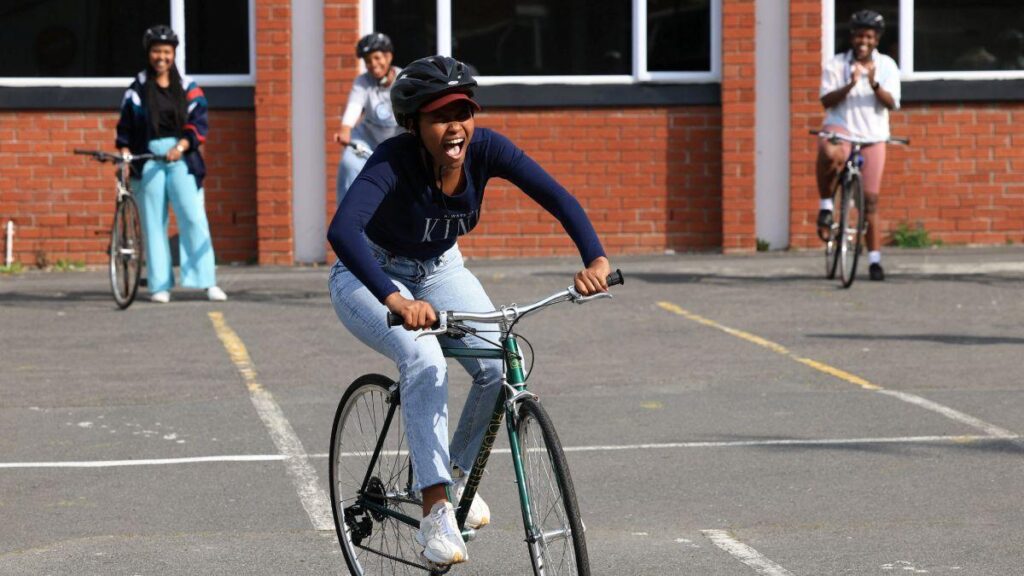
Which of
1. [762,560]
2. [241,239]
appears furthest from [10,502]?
[241,239]

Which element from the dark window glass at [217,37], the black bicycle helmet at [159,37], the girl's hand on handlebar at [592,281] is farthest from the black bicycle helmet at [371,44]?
the girl's hand on handlebar at [592,281]

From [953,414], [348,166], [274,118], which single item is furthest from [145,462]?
[274,118]

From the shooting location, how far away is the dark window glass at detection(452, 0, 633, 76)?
16.5m

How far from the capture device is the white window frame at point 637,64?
53.9 feet

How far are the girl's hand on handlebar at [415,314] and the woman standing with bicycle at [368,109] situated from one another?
7621 millimetres

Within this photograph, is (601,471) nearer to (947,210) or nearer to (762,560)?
(762,560)

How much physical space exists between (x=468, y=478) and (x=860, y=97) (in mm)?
9133

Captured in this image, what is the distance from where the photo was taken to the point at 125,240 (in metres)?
13.4

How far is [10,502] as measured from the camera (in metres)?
7.09

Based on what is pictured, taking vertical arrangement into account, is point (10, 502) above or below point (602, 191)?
below

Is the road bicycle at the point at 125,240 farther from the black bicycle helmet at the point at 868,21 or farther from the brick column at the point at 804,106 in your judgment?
the brick column at the point at 804,106

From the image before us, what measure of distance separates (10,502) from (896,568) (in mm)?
3463

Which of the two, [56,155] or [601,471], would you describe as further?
[56,155]

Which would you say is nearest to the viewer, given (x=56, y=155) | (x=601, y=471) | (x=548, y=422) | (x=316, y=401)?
(x=548, y=422)
